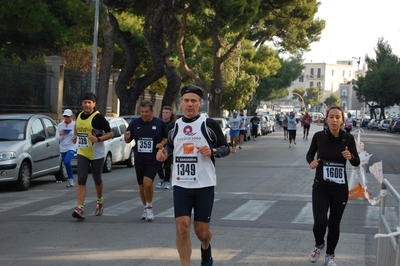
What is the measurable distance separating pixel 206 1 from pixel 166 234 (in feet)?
82.1

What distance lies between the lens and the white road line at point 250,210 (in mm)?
10680

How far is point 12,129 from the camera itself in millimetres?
15062

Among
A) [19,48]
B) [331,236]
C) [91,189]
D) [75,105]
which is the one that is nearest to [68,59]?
[19,48]

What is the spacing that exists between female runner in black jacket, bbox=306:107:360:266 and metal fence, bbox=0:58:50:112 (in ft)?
62.1

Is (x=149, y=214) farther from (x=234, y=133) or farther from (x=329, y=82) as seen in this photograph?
(x=329, y=82)

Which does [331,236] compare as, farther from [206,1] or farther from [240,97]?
[240,97]

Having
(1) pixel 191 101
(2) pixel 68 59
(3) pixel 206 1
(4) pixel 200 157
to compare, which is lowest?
(4) pixel 200 157

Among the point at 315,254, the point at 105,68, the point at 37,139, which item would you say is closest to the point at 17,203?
the point at 37,139

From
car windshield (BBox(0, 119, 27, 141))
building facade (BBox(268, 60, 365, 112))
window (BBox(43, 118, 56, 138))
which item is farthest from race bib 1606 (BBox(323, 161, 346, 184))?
building facade (BBox(268, 60, 365, 112))

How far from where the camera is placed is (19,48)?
36.1 metres

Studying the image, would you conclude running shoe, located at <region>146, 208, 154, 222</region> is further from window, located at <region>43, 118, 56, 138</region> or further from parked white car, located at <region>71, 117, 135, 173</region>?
parked white car, located at <region>71, 117, 135, 173</region>

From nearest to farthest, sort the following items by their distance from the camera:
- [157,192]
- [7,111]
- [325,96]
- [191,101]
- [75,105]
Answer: [191,101], [157,192], [7,111], [75,105], [325,96]

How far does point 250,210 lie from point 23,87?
1698 centimetres

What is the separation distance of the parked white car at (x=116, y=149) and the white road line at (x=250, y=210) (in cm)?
707
